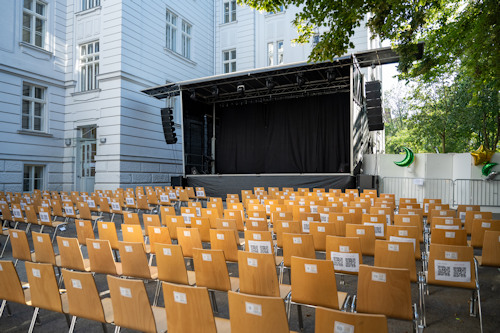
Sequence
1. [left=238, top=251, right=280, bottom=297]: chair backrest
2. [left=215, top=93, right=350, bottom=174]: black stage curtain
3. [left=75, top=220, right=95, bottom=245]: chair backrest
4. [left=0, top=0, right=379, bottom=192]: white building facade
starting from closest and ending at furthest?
[left=238, top=251, right=280, bottom=297]: chair backrest
[left=75, top=220, right=95, bottom=245]: chair backrest
[left=0, top=0, right=379, bottom=192]: white building facade
[left=215, top=93, right=350, bottom=174]: black stage curtain

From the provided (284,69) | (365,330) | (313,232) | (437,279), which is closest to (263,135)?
(284,69)

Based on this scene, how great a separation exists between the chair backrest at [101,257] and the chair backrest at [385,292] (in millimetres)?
2487

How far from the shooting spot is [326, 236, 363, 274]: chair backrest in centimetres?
334

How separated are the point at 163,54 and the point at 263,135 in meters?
6.52

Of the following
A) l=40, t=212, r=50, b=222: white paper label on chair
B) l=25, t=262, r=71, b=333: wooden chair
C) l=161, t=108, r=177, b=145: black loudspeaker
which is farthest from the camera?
l=161, t=108, r=177, b=145: black loudspeaker

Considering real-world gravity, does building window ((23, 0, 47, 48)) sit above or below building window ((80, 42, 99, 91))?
above

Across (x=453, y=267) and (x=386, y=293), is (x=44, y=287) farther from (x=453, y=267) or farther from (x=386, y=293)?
(x=453, y=267)

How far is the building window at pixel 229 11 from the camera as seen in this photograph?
67.4ft

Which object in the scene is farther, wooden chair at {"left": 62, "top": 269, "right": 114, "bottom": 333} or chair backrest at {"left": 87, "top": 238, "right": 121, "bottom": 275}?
chair backrest at {"left": 87, "top": 238, "right": 121, "bottom": 275}

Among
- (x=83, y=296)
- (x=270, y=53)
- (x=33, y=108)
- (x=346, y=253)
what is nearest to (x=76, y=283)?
(x=83, y=296)

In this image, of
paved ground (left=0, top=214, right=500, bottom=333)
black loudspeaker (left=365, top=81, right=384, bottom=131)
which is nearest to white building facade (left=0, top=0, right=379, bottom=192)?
black loudspeaker (left=365, top=81, right=384, bottom=131)

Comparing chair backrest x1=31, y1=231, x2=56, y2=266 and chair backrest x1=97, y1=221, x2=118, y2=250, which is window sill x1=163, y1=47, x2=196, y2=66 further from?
chair backrest x1=31, y1=231, x2=56, y2=266

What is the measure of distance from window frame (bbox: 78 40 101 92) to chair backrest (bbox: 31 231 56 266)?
13.2 m

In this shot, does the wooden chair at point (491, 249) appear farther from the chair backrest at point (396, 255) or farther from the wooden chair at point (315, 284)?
the wooden chair at point (315, 284)
